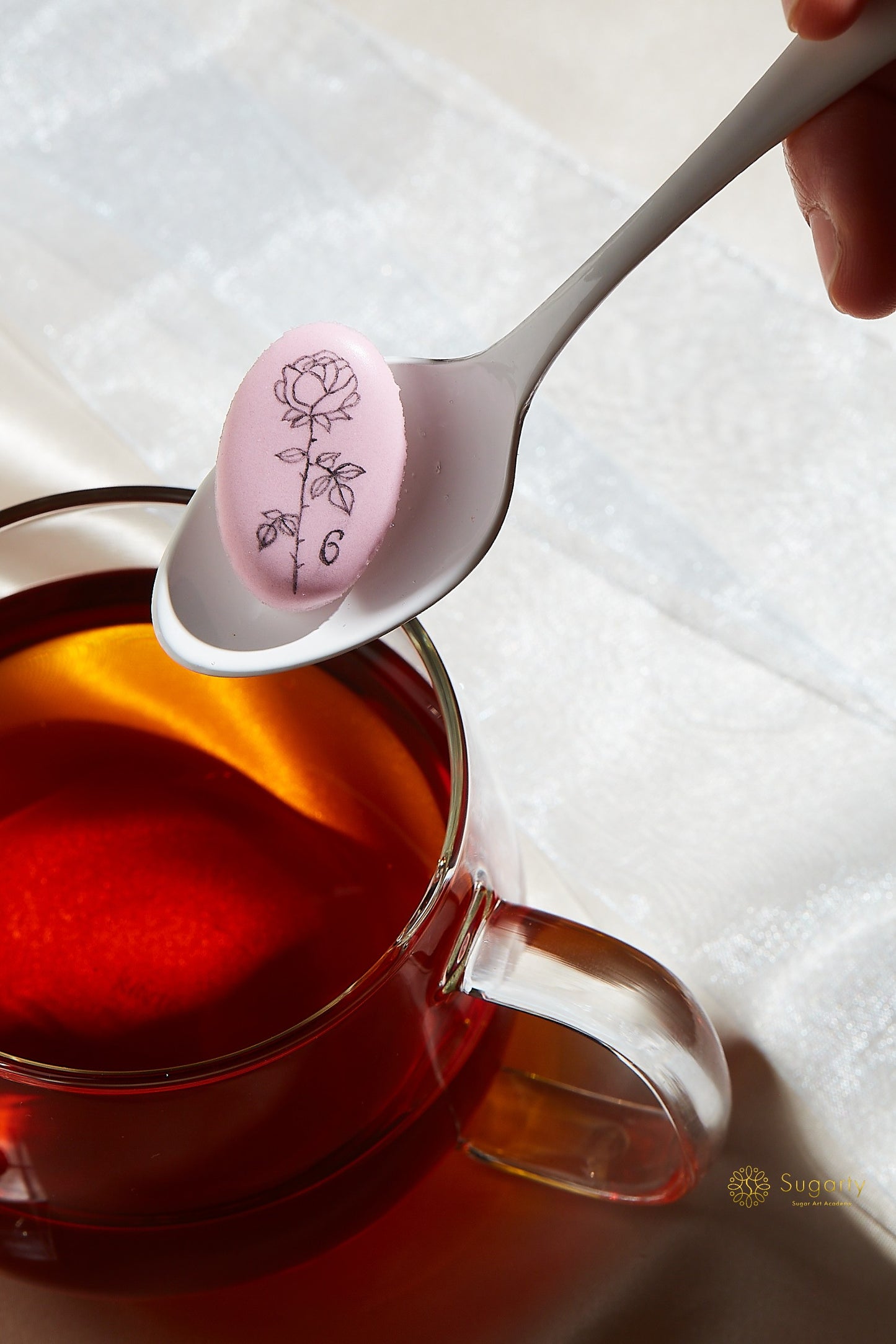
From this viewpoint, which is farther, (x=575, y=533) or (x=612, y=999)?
(x=575, y=533)

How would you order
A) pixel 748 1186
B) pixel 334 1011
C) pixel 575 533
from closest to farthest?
pixel 334 1011
pixel 748 1186
pixel 575 533

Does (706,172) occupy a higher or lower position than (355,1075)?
higher

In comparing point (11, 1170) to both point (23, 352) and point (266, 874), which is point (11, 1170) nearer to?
point (266, 874)

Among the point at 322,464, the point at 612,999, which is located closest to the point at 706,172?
the point at 322,464

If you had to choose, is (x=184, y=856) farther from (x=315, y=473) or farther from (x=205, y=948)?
(x=315, y=473)

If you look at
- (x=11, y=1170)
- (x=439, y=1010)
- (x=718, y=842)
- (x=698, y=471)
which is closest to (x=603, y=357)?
(x=698, y=471)

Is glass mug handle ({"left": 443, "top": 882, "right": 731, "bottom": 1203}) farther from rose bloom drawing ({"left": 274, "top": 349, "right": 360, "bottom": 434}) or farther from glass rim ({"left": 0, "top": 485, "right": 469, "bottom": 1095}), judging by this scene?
rose bloom drawing ({"left": 274, "top": 349, "right": 360, "bottom": 434})
